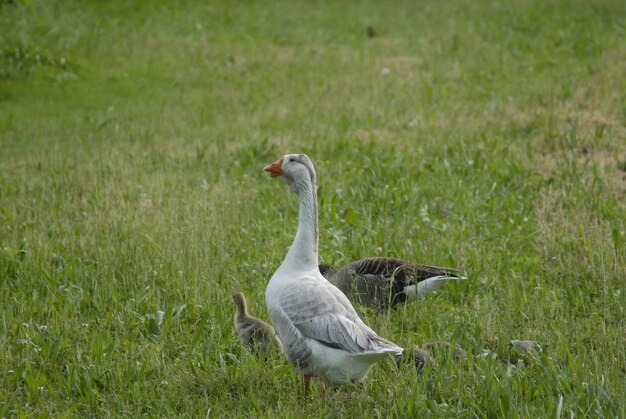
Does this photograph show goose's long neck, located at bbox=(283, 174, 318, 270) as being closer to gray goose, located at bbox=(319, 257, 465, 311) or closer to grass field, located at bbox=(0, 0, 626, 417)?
grass field, located at bbox=(0, 0, 626, 417)

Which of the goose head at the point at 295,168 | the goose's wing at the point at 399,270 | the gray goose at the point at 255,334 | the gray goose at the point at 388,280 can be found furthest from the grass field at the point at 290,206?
the goose head at the point at 295,168

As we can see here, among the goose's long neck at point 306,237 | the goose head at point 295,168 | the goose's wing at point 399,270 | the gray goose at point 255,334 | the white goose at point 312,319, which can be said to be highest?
the goose head at point 295,168

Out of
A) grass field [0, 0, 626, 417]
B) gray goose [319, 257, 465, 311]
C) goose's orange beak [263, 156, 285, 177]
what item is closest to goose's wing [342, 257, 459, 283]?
gray goose [319, 257, 465, 311]

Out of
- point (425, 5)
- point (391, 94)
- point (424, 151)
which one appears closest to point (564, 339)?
point (424, 151)

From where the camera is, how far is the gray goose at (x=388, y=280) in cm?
781

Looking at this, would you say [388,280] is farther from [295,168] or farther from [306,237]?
[295,168]

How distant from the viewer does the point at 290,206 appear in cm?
1098

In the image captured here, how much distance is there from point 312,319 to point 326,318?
0.10 m

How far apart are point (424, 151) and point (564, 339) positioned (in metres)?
7.10

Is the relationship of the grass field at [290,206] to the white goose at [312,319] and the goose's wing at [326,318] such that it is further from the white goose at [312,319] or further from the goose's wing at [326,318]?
the goose's wing at [326,318]

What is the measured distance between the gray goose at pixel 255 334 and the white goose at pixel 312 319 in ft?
1.89

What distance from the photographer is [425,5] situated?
29500 millimetres

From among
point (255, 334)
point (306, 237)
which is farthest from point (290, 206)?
point (306, 237)

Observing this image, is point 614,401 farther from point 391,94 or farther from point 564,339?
point 391,94
